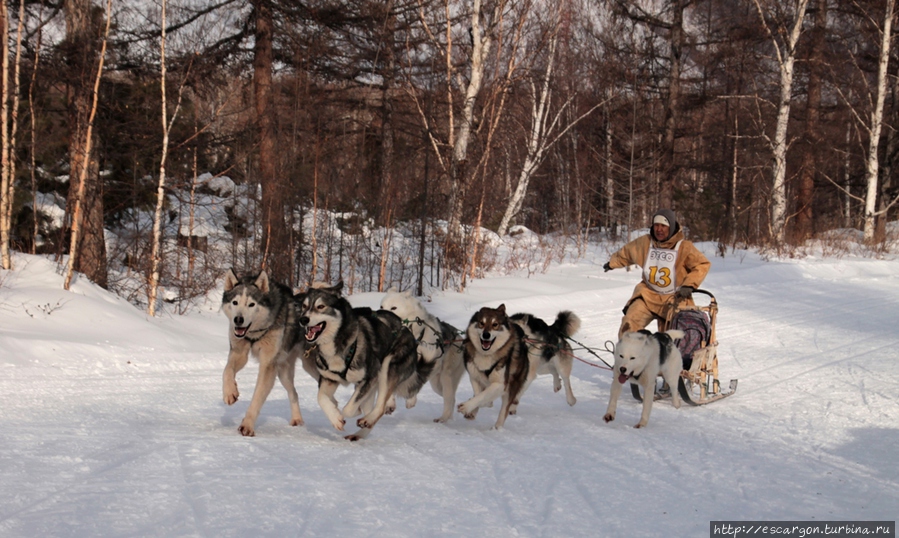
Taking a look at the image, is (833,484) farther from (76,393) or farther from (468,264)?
(468,264)

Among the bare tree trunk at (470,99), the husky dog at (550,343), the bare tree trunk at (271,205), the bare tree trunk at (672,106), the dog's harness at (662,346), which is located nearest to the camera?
the dog's harness at (662,346)

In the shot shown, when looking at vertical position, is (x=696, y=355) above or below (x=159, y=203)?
below

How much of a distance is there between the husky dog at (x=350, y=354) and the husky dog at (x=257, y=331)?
0.61ft

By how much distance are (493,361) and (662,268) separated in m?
2.25

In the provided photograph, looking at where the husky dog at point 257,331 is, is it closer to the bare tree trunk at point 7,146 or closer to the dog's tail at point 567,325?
the dog's tail at point 567,325

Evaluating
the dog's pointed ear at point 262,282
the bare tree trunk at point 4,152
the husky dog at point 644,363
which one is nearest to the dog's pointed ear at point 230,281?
the dog's pointed ear at point 262,282

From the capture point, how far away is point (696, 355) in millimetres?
6254

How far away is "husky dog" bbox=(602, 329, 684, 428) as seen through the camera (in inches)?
220

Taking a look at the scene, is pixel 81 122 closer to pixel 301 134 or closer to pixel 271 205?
pixel 271 205

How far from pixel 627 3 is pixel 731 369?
58.4 feet

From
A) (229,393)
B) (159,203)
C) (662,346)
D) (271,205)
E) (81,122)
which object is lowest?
(229,393)

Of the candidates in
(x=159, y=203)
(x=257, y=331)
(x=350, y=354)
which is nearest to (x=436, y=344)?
(x=350, y=354)

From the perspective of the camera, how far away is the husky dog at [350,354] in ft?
15.1

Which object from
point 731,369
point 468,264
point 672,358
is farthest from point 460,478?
point 468,264
